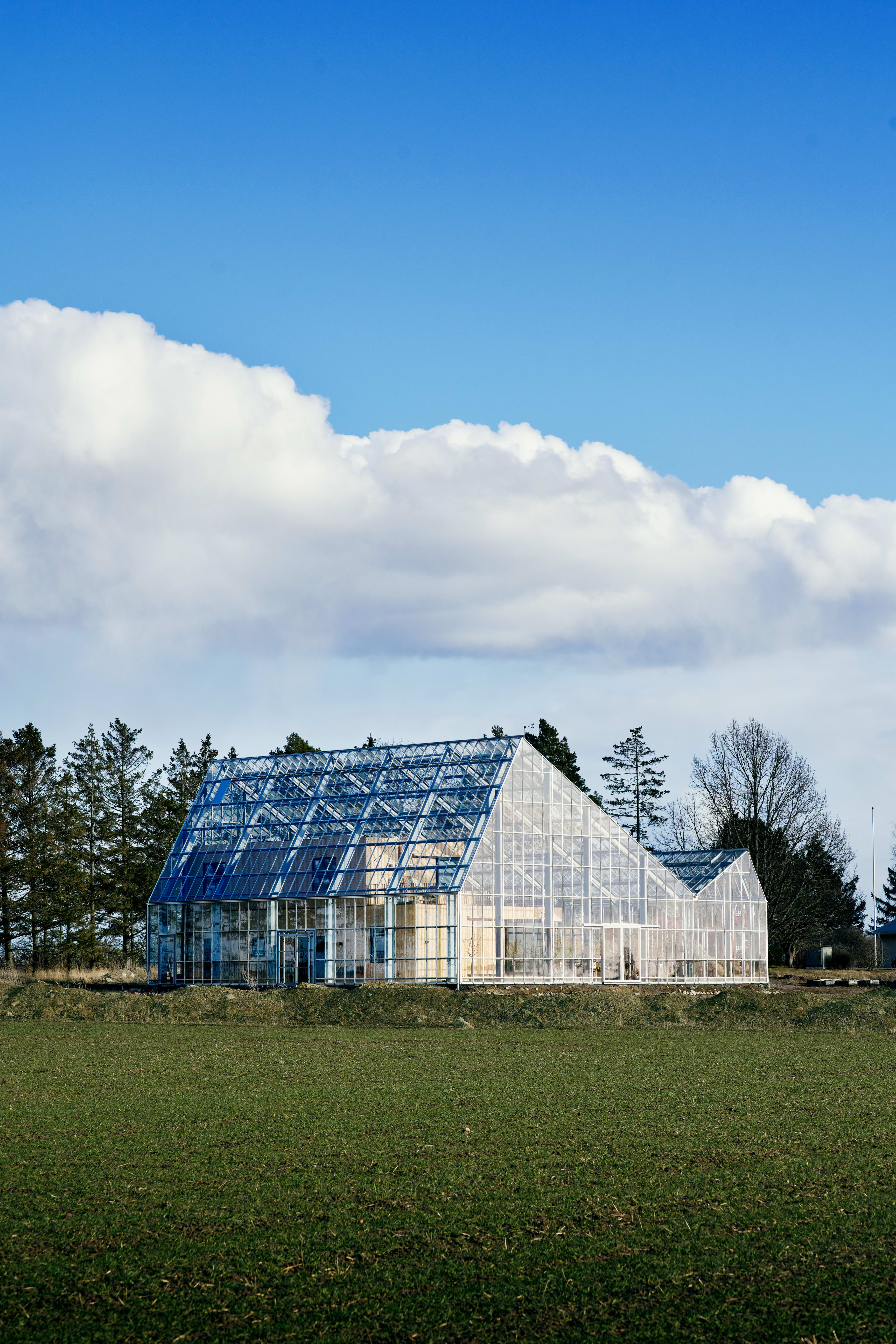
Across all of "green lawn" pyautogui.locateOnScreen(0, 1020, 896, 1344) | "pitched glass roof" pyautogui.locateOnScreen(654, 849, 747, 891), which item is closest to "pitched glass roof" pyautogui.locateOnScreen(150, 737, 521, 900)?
"pitched glass roof" pyautogui.locateOnScreen(654, 849, 747, 891)

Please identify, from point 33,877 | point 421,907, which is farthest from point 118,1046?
point 33,877

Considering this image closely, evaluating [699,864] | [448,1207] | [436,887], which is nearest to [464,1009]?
[436,887]

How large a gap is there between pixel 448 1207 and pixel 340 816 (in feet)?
148

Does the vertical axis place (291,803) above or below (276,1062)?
above

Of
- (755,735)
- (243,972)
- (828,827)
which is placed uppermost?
(755,735)

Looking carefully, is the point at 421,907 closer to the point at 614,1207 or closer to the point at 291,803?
the point at 291,803

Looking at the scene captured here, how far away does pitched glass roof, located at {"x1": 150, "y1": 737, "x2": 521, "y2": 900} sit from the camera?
5056 cm

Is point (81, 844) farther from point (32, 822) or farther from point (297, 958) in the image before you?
point (297, 958)

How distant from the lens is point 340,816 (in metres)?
54.8

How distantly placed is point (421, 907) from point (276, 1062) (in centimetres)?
2835

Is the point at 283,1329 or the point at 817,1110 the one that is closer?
the point at 283,1329

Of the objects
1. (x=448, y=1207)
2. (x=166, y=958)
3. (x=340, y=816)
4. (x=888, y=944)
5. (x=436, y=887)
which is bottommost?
(x=888, y=944)

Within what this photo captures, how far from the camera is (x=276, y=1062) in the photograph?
21.4 metres

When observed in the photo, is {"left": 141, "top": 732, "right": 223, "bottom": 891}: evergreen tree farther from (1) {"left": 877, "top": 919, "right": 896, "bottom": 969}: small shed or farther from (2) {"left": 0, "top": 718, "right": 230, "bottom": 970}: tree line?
(1) {"left": 877, "top": 919, "right": 896, "bottom": 969}: small shed
